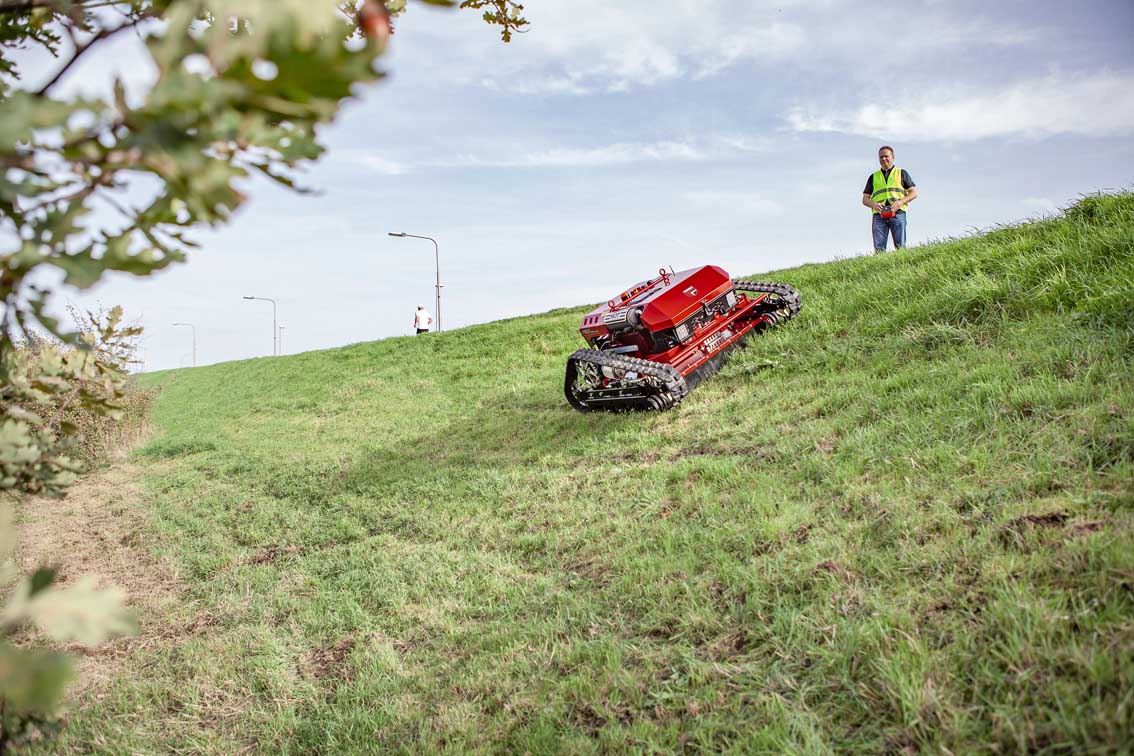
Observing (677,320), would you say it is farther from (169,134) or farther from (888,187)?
(169,134)

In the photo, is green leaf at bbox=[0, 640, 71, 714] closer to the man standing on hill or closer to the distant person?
the man standing on hill

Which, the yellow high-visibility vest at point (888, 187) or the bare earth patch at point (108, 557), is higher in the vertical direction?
the yellow high-visibility vest at point (888, 187)

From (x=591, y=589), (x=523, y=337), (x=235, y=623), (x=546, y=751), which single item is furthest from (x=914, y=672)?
(x=523, y=337)

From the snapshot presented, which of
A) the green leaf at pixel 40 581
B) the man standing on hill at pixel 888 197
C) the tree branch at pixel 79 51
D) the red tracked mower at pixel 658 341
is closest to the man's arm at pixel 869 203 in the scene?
the man standing on hill at pixel 888 197

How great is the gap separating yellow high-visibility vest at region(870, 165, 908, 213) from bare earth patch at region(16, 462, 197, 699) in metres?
11.7

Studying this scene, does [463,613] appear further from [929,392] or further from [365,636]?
[929,392]

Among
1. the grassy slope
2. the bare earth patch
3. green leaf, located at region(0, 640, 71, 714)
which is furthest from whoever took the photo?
the bare earth patch

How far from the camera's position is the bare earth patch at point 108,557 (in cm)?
540

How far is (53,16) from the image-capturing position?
7.45 feet

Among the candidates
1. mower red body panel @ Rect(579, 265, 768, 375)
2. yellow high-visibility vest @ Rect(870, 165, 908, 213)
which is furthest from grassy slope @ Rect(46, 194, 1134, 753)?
yellow high-visibility vest @ Rect(870, 165, 908, 213)

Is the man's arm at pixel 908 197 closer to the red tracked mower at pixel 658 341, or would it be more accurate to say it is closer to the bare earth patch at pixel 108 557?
the red tracked mower at pixel 658 341

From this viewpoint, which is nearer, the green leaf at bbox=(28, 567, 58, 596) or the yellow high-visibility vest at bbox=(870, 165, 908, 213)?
the green leaf at bbox=(28, 567, 58, 596)

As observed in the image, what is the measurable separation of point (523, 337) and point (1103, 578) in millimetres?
13417

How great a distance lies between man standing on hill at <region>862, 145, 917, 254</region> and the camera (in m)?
11.3
